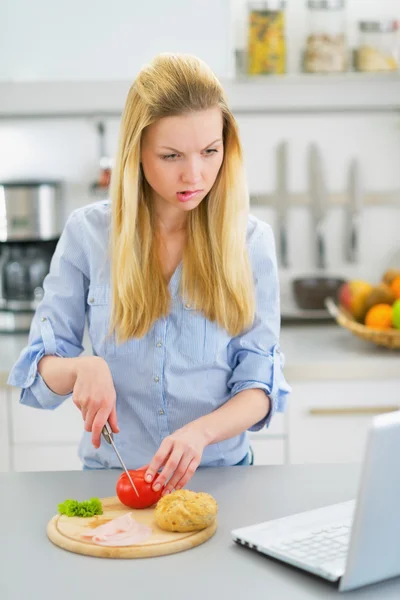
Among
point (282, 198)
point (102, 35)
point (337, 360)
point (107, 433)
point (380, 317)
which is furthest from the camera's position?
point (282, 198)

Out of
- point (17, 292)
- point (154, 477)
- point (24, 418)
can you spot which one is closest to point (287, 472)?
point (154, 477)

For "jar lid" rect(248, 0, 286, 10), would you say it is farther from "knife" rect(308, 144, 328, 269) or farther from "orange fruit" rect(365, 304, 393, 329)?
"orange fruit" rect(365, 304, 393, 329)

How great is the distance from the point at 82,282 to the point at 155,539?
23.2 inches

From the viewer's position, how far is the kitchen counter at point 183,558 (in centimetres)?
99

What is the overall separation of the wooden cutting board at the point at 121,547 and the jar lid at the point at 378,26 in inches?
76.1

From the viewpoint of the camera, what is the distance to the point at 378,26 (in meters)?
2.69

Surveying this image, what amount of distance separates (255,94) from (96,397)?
1599mm

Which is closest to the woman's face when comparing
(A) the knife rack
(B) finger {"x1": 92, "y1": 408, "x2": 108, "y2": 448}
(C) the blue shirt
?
(C) the blue shirt

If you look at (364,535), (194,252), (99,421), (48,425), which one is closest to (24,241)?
(48,425)

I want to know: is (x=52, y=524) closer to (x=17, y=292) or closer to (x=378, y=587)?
(x=378, y=587)

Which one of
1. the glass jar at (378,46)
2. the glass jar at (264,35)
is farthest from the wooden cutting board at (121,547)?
the glass jar at (378,46)

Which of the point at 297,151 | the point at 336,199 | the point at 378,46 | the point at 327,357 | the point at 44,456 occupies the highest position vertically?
the point at 378,46

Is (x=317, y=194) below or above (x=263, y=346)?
above

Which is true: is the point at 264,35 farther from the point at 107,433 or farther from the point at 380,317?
the point at 107,433
